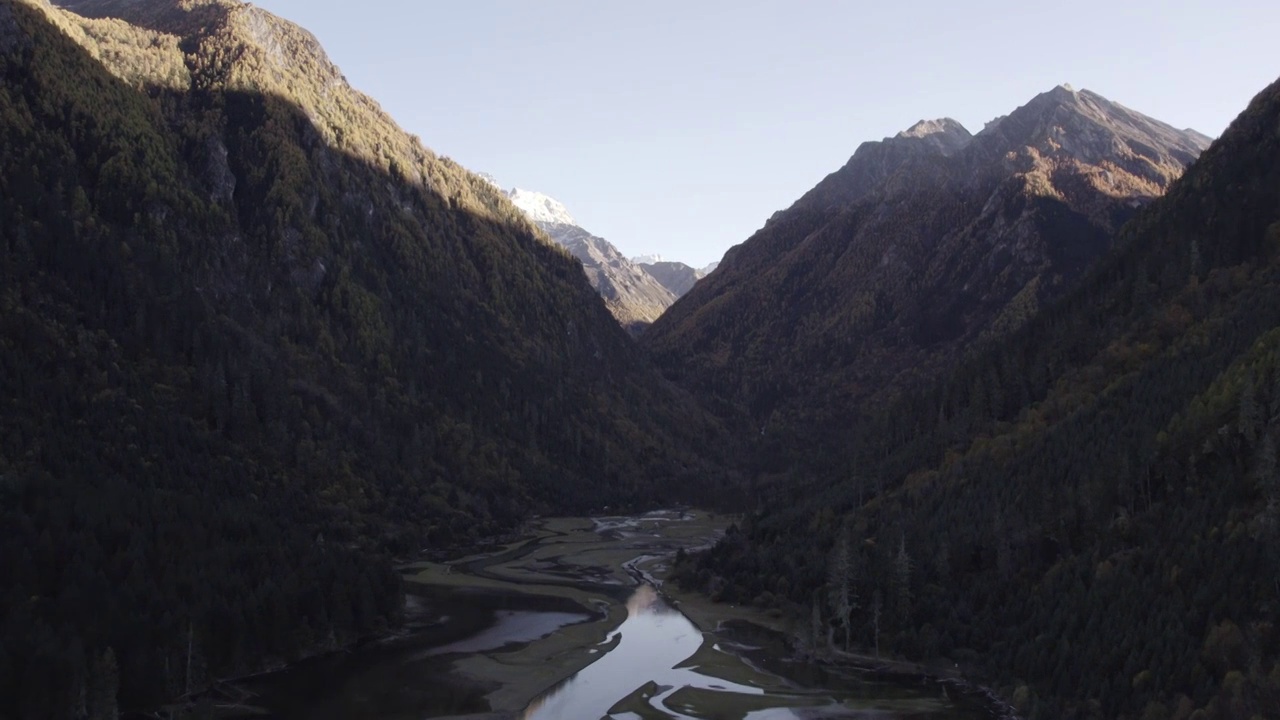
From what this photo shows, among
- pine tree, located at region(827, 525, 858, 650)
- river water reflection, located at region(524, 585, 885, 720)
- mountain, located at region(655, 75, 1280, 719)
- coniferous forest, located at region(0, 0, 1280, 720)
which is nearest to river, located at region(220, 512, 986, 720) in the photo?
river water reflection, located at region(524, 585, 885, 720)

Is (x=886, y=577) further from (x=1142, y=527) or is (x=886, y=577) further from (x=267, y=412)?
(x=267, y=412)

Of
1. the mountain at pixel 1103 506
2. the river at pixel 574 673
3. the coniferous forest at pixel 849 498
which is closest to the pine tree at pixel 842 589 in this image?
the mountain at pixel 1103 506

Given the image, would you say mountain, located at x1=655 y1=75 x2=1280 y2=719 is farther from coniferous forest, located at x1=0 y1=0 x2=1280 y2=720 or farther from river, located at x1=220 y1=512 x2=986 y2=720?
river, located at x1=220 y1=512 x2=986 y2=720

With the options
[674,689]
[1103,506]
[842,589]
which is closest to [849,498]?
[842,589]

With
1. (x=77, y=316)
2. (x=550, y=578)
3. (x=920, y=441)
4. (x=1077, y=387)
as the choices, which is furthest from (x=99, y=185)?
(x=1077, y=387)

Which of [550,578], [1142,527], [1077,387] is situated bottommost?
[550,578]
